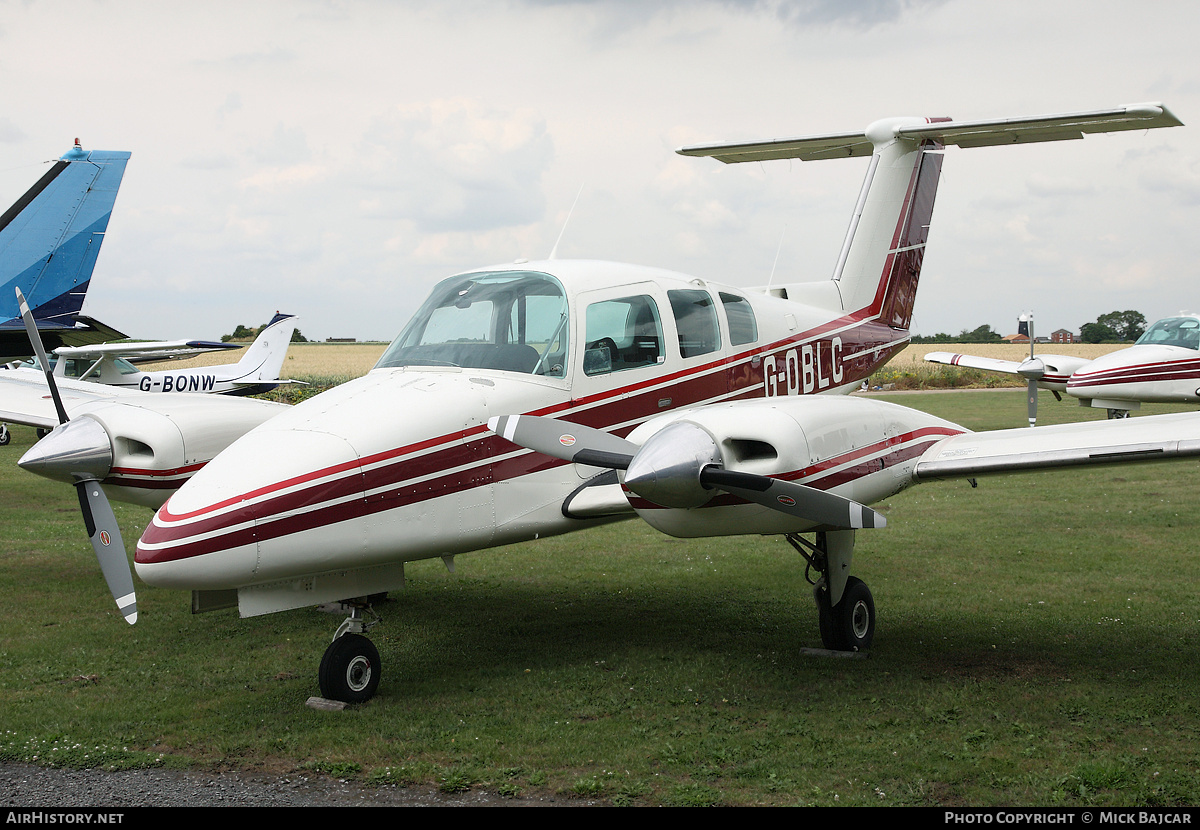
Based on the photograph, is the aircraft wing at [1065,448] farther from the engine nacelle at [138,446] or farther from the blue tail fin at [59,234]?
the blue tail fin at [59,234]

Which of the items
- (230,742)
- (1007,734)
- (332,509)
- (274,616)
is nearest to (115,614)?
(274,616)

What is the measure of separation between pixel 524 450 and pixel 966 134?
240 inches

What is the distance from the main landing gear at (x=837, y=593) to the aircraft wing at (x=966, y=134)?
441 centimetres

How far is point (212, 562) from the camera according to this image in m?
4.90

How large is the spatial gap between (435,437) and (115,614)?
4.49 metres

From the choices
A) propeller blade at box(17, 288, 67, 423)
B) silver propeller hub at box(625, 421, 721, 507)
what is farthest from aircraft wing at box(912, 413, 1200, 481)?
propeller blade at box(17, 288, 67, 423)

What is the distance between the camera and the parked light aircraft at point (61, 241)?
50.8 feet

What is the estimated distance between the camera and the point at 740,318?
759 cm

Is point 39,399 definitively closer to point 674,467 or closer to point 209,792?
point 209,792

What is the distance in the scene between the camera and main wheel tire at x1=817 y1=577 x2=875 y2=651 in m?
6.70

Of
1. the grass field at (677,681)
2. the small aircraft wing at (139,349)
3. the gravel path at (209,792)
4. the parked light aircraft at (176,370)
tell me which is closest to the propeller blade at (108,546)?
the grass field at (677,681)

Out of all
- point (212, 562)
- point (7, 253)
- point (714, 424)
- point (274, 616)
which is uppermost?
point (7, 253)

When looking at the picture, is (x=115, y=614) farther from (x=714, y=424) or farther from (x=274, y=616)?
(x=714, y=424)

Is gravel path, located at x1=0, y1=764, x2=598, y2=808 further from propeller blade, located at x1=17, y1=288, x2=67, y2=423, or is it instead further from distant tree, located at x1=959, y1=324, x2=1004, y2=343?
distant tree, located at x1=959, y1=324, x2=1004, y2=343
